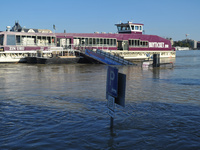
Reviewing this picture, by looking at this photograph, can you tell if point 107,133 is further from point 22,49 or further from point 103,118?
point 22,49

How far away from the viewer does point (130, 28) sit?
5128cm

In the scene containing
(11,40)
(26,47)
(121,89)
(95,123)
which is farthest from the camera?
(26,47)

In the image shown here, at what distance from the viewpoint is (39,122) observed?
26.1ft

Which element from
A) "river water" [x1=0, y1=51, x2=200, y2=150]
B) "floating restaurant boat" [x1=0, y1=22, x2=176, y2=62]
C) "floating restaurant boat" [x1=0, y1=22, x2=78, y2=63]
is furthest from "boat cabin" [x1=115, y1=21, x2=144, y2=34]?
"river water" [x1=0, y1=51, x2=200, y2=150]

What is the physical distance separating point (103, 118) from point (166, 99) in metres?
4.36

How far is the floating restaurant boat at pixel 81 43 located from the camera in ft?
129

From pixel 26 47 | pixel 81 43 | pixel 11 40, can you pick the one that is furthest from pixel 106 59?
pixel 11 40

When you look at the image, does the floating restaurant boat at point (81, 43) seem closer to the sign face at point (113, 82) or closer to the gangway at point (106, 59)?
the gangway at point (106, 59)

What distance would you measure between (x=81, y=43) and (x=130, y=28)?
456 inches

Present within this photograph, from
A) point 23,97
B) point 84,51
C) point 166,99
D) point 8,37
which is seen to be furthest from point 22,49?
point 166,99

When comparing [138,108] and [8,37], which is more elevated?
[8,37]

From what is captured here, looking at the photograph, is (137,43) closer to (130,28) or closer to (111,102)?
(130,28)

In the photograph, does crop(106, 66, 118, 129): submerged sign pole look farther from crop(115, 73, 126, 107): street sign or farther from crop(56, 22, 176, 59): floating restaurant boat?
crop(56, 22, 176, 59): floating restaurant boat

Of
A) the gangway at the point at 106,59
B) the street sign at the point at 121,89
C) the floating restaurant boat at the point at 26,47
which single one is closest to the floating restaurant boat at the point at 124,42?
the floating restaurant boat at the point at 26,47
